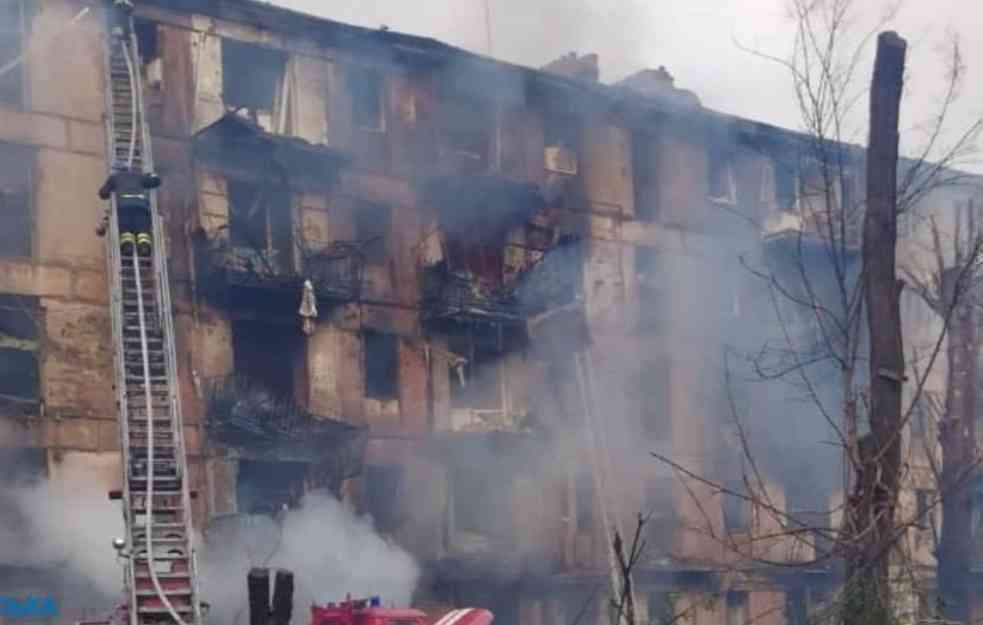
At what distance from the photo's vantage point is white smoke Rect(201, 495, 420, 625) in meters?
25.1

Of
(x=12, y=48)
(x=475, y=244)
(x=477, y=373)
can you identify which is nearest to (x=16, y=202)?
(x=12, y=48)

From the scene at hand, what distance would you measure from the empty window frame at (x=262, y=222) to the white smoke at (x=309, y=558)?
4582mm

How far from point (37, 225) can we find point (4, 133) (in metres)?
1.67

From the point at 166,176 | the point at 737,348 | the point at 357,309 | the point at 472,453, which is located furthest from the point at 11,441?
the point at 737,348

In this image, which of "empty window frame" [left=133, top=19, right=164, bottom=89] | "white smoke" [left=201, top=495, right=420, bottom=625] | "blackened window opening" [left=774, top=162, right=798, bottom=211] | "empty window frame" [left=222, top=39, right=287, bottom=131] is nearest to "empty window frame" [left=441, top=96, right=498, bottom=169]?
"empty window frame" [left=222, top=39, right=287, bottom=131]

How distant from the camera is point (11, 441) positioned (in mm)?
26578

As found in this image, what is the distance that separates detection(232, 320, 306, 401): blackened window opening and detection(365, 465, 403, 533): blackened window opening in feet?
7.87

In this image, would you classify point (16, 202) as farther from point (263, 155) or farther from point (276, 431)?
point (276, 431)

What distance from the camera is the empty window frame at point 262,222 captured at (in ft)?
97.5

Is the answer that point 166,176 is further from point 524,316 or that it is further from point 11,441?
point 524,316

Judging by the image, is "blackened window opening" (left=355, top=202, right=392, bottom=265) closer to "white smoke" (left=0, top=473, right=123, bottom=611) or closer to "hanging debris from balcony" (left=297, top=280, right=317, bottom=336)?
"hanging debris from balcony" (left=297, top=280, right=317, bottom=336)

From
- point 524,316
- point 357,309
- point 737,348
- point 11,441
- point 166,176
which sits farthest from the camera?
point 737,348

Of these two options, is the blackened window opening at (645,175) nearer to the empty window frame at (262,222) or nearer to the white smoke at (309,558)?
the empty window frame at (262,222)

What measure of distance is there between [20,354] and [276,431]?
4.72 m
